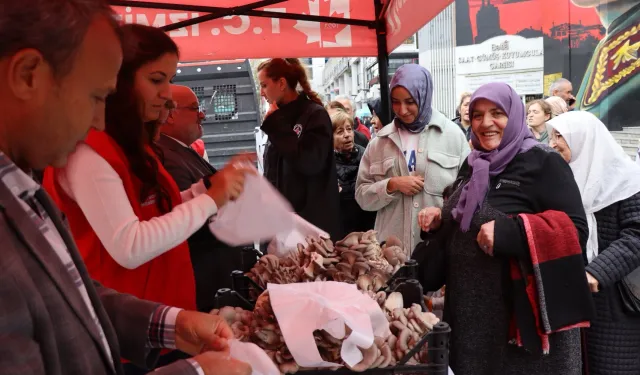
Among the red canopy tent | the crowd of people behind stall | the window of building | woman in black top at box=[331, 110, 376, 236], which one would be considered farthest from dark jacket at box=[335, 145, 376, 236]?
the window of building

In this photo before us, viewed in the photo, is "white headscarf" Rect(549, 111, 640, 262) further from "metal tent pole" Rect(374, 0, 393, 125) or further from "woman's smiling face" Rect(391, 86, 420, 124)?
"metal tent pole" Rect(374, 0, 393, 125)

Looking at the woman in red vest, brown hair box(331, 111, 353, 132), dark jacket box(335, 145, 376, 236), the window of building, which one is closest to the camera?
the woman in red vest

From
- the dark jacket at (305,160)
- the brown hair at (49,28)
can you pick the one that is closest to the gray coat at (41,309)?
the brown hair at (49,28)

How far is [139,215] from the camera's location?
1.36 m

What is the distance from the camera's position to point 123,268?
1352mm

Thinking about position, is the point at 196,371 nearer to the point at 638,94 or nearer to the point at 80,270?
the point at 80,270

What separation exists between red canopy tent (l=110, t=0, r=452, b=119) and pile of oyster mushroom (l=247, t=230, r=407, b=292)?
2.12m

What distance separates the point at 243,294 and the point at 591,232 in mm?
1527

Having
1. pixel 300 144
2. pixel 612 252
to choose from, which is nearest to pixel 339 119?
pixel 300 144

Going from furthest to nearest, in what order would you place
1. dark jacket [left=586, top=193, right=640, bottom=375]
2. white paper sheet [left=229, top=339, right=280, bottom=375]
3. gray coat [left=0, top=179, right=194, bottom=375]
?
dark jacket [left=586, top=193, right=640, bottom=375]
white paper sheet [left=229, top=339, right=280, bottom=375]
gray coat [left=0, top=179, right=194, bottom=375]

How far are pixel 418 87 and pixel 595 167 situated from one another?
0.93 meters

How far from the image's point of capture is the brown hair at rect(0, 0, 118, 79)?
2.07ft

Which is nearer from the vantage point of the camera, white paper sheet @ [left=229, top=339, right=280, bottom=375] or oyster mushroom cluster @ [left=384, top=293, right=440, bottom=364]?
white paper sheet @ [left=229, top=339, right=280, bottom=375]

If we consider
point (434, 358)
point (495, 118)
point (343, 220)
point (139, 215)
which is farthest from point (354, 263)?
point (343, 220)
